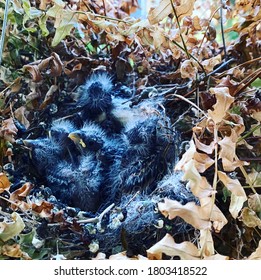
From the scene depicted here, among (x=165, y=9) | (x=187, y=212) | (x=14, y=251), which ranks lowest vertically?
(x=14, y=251)

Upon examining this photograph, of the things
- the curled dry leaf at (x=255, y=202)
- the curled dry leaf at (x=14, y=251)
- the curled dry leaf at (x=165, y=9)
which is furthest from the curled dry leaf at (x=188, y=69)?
the curled dry leaf at (x=14, y=251)

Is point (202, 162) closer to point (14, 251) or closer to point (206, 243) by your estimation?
point (206, 243)

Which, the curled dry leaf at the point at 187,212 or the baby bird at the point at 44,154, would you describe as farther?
the baby bird at the point at 44,154

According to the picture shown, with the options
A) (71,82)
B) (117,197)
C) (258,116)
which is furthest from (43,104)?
(258,116)

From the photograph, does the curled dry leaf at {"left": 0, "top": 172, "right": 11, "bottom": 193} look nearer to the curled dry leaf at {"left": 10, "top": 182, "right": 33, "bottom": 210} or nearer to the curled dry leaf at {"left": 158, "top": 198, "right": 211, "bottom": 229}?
the curled dry leaf at {"left": 10, "top": 182, "right": 33, "bottom": 210}

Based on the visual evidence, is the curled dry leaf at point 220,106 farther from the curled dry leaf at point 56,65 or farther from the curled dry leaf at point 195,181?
the curled dry leaf at point 56,65

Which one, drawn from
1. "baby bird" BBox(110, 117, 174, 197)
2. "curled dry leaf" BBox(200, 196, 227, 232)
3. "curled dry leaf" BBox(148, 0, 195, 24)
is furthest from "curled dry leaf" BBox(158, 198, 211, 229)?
"curled dry leaf" BBox(148, 0, 195, 24)

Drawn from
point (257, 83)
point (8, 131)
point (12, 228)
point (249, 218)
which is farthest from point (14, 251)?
point (257, 83)
